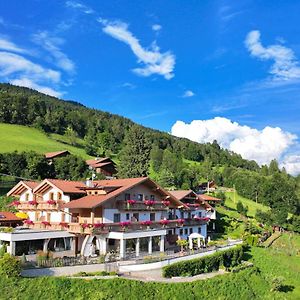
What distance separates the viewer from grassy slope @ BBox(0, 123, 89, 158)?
333 feet

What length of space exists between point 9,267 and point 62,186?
1659 cm

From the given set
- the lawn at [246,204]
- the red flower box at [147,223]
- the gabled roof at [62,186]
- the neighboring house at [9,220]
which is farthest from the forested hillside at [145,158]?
the red flower box at [147,223]

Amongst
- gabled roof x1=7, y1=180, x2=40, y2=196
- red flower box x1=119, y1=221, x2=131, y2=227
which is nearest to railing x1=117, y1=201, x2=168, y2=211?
red flower box x1=119, y1=221, x2=131, y2=227

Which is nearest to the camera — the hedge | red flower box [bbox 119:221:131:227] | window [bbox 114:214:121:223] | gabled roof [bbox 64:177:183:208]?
the hedge

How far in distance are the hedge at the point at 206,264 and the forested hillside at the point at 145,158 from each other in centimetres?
3478

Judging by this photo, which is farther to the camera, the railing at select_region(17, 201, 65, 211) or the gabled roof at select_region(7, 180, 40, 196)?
the gabled roof at select_region(7, 180, 40, 196)

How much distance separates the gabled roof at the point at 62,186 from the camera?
1820 inches

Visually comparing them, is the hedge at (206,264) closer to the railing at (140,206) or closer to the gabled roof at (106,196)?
the railing at (140,206)

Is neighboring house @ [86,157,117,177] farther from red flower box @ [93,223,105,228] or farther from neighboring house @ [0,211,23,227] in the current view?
red flower box @ [93,223,105,228]

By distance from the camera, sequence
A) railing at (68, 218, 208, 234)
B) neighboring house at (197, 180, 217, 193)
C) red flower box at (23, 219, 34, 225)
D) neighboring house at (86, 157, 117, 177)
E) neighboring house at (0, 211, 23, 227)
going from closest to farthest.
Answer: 1. railing at (68, 218, 208, 234)
2. neighboring house at (0, 211, 23, 227)
3. red flower box at (23, 219, 34, 225)
4. neighboring house at (86, 157, 117, 177)
5. neighboring house at (197, 180, 217, 193)

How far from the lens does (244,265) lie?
154 feet

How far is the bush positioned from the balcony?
1530cm

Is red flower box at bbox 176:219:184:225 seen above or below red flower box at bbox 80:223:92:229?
below

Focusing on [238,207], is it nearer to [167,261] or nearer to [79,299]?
[167,261]
